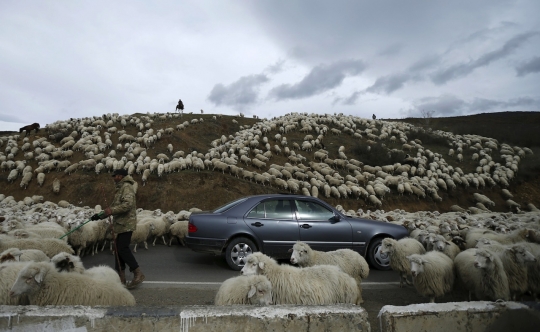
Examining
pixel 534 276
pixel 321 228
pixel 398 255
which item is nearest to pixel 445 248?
pixel 398 255

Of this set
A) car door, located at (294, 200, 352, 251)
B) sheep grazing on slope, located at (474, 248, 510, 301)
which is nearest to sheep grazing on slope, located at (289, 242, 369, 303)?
car door, located at (294, 200, 352, 251)

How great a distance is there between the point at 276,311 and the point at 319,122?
2986 centimetres

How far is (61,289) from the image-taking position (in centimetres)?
400

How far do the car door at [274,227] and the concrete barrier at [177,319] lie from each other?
426cm

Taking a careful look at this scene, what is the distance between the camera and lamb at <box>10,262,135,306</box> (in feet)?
12.7

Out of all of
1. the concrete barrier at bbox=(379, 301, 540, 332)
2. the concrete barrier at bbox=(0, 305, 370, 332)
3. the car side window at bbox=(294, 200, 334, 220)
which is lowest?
the concrete barrier at bbox=(379, 301, 540, 332)

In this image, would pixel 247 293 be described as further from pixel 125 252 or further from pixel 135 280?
pixel 125 252

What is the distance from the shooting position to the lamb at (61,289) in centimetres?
387

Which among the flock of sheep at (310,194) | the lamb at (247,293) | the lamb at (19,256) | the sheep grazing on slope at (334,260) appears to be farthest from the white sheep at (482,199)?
the lamb at (19,256)

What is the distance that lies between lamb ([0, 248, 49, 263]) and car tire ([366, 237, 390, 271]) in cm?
653

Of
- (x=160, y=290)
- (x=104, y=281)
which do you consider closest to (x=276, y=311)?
(x=104, y=281)

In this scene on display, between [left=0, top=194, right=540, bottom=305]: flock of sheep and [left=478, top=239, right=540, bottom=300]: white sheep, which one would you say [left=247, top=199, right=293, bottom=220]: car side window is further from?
[left=478, top=239, right=540, bottom=300]: white sheep

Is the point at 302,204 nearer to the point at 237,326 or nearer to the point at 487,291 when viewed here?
the point at 487,291

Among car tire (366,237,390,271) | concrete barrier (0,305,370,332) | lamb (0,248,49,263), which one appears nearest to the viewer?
concrete barrier (0,305,370,332)
